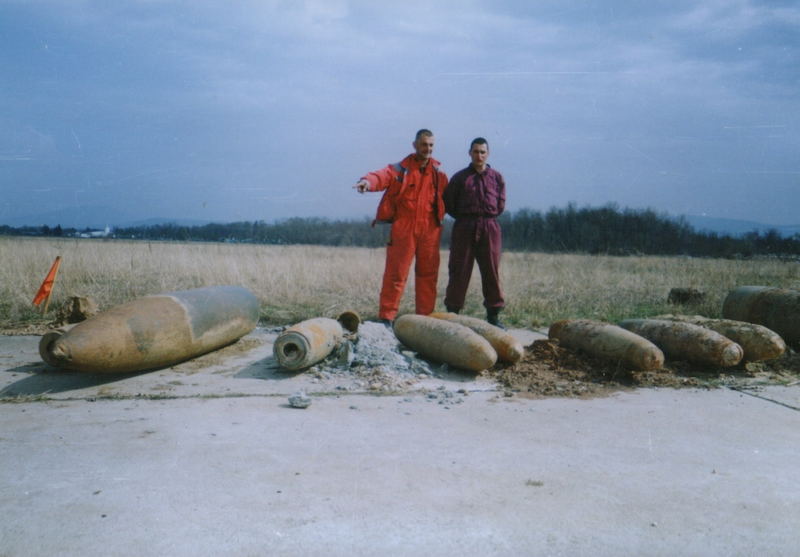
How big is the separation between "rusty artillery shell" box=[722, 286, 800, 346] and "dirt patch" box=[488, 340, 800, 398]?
68cm

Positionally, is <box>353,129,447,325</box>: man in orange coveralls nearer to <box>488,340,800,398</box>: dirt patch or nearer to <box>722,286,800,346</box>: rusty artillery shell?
<box>488,340,800,398</box>: dirt patch

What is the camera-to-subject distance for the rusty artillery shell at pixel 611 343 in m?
4.82

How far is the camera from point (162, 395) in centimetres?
419

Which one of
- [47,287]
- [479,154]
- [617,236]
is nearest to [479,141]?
[479,154]

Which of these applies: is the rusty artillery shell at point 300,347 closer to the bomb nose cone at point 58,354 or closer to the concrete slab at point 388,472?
the concrete slab at point 388,472

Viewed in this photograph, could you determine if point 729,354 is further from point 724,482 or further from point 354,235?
point 354,235

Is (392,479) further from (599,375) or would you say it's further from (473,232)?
(473,232)

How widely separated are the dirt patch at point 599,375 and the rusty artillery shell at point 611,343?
3.9 inches

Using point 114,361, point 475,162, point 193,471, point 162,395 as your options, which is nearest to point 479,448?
point 193,471

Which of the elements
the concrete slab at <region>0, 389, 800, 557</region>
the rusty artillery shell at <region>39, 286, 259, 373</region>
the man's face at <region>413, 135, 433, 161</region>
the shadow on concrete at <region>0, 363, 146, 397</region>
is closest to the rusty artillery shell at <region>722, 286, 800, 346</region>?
the concrete slab at <region>0, 389, 800, 557</region>

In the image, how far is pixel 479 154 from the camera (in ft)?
22.6

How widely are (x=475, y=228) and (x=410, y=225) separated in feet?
2.60

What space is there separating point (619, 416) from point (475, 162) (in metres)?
3.84

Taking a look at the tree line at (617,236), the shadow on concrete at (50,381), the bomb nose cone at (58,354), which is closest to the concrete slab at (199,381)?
the shadow on concrete at (50,381)
